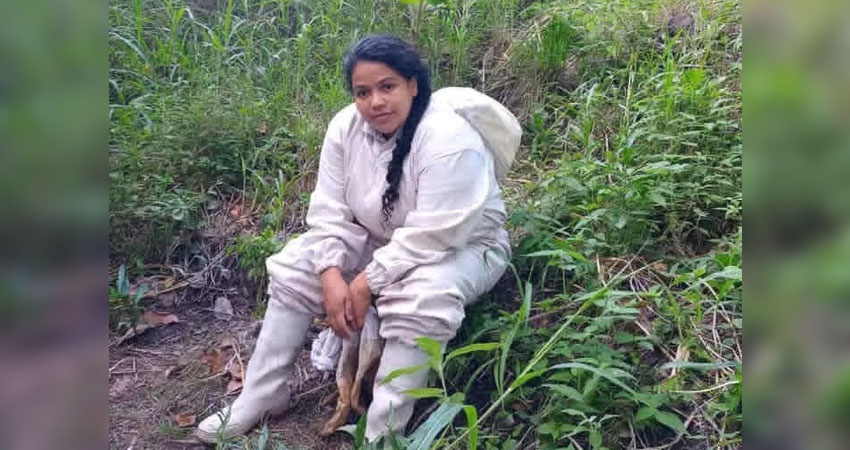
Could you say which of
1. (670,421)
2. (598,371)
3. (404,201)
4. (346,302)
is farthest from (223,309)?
(670,421)

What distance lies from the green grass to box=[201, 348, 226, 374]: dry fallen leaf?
0.35 m

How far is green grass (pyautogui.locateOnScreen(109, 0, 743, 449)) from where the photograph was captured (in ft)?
6.71

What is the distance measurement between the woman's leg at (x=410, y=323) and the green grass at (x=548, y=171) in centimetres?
16

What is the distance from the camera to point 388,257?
214cm

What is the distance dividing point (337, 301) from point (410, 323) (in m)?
0.23

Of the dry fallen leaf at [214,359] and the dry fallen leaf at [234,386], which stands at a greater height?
the dry fallen leaf at [234,386]

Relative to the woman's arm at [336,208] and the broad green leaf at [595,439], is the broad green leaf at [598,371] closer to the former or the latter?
the broad green leaf at [595,439]

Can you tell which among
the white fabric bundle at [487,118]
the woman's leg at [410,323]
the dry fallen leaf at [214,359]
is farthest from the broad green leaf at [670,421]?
the dry fallen leaf at [214,359]

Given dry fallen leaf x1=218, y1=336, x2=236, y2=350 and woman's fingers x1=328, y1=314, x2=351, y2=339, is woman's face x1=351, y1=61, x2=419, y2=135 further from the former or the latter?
dry fallen leaf x1=218, y1=336, x2=236, y2=350

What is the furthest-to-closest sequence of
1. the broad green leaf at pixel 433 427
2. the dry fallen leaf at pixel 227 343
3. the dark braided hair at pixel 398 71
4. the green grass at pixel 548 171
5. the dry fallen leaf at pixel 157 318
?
the dry fallen leaf at pixel 157 318
the dry fallen leaf at pixel 227 343
the dark braided hair at pixel 398 71
the green grass at pixel 548 171
the broad green leaf at pixel 433 427

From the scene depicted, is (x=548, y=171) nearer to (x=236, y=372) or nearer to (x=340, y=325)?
(x=340, y=325)

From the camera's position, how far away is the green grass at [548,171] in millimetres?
2045
